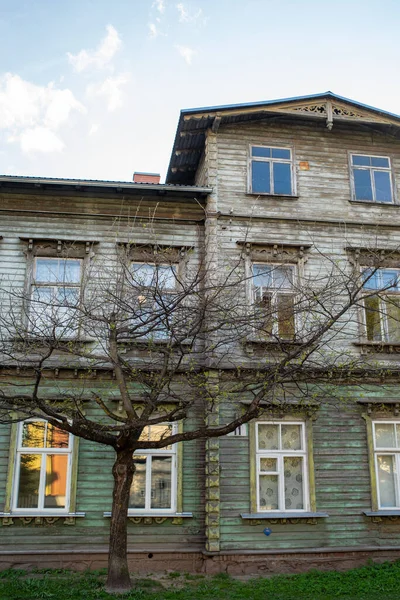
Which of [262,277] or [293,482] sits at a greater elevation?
[262,277]

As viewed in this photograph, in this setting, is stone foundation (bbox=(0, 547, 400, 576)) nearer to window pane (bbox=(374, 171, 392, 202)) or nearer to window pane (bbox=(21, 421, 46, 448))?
window pane (bbox=(21, 421, 46, 448))

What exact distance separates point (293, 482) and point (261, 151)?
7.43 metres

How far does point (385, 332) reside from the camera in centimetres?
1280

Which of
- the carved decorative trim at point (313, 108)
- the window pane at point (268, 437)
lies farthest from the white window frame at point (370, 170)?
the window pane at point (268, 437)

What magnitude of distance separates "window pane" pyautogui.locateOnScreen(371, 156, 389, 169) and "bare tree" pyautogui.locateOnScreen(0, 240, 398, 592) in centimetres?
289

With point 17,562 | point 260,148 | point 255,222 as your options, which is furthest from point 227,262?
point 17,562

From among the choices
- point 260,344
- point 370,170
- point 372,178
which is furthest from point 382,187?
point 260,344

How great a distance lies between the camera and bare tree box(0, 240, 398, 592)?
383 inches

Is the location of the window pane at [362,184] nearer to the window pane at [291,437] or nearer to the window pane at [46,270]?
the window pane at [291,437]

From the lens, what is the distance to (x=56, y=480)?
38.1ft

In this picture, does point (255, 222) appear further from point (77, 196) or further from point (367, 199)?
point (77, 196)

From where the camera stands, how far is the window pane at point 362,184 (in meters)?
13.9

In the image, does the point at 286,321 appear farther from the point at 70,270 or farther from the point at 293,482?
the point at 70,270

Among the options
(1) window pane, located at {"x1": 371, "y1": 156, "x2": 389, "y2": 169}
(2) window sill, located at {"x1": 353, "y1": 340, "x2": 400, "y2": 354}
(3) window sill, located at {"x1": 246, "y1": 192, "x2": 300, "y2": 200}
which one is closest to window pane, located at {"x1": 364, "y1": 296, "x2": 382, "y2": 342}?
(2) window sill, located at {"x1": 353, "y1": 340, "x2": 400, "y2": 354}
